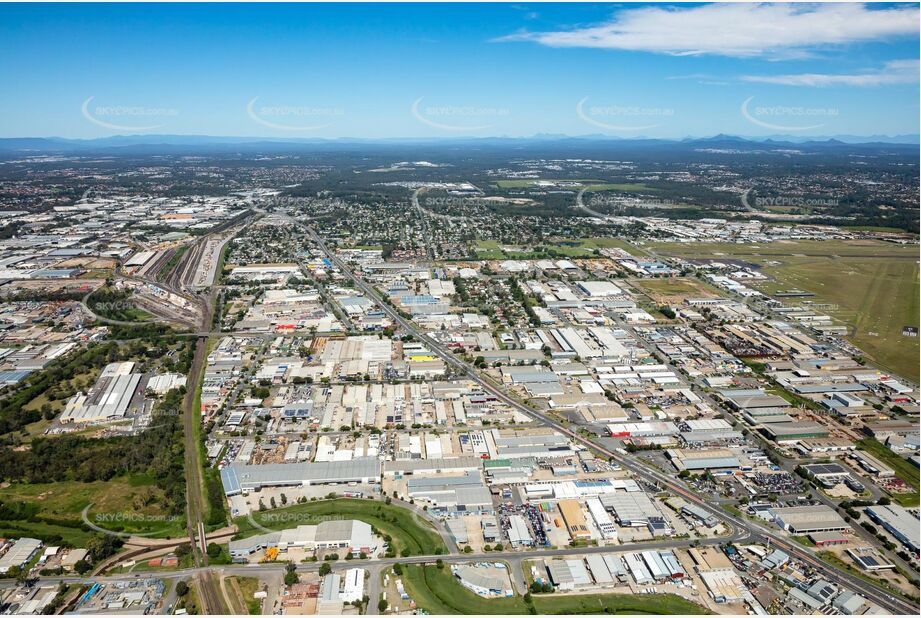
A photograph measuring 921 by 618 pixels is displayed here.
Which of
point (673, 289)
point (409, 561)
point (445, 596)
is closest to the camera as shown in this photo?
point (445, 596)

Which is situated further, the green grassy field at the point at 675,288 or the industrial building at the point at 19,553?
the green grassy field at the point at 675,288

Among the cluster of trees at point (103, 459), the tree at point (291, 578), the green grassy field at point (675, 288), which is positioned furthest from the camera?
the green grassy field at point (675, 288)

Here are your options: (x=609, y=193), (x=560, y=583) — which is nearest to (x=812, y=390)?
(x=560, y=583)

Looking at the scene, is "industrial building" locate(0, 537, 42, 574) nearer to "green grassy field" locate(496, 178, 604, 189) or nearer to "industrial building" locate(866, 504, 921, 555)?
"industrial building" locate(866, 504, 921, 555)

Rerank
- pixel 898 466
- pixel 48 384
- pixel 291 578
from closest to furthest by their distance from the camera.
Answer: pixel 291 578 < pixel 898 466 < pixel 48 384

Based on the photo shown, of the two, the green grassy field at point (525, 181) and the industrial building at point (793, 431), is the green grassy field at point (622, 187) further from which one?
the industrial building at point (793, 431)

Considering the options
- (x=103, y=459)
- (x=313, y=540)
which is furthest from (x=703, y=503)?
(x=103, y=459)

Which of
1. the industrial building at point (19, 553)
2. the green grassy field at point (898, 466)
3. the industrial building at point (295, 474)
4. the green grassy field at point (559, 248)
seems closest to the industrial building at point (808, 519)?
the green grassy field at point (898, 466)

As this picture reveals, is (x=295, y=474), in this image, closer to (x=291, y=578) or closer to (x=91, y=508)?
(x=291, y=578)
